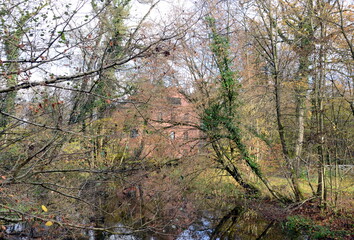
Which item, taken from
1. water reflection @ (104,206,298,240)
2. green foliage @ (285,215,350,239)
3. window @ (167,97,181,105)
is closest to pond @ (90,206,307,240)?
water reflection @ (104,206,298,240)

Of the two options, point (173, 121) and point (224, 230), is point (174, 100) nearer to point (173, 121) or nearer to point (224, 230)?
point (173, 121)

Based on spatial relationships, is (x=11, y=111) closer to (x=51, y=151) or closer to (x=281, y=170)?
(x=51, y=151)

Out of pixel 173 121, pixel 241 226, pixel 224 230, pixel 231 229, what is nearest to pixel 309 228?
pixel 241 226

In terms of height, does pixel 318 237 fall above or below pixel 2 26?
below

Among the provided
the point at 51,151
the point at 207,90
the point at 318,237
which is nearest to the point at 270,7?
the point at 207,90

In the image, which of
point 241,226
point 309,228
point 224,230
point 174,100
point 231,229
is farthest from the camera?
point 174,100

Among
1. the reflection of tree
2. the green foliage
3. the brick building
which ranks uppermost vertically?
the brick building

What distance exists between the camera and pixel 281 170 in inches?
424

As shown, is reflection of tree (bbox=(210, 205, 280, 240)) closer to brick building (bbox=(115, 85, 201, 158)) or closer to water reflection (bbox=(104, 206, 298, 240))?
water reflection (bbox=(104, 206, 298, 240))

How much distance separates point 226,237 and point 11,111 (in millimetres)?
7422

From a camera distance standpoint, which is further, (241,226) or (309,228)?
(241,226)

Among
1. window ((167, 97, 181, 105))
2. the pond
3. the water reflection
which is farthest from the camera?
window ((167, 97, 181, 105))

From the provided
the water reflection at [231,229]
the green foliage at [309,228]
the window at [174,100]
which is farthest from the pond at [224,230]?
the window at [174,100]

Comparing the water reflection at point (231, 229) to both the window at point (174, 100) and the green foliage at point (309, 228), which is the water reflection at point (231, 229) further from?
the window at point (174, 100)
